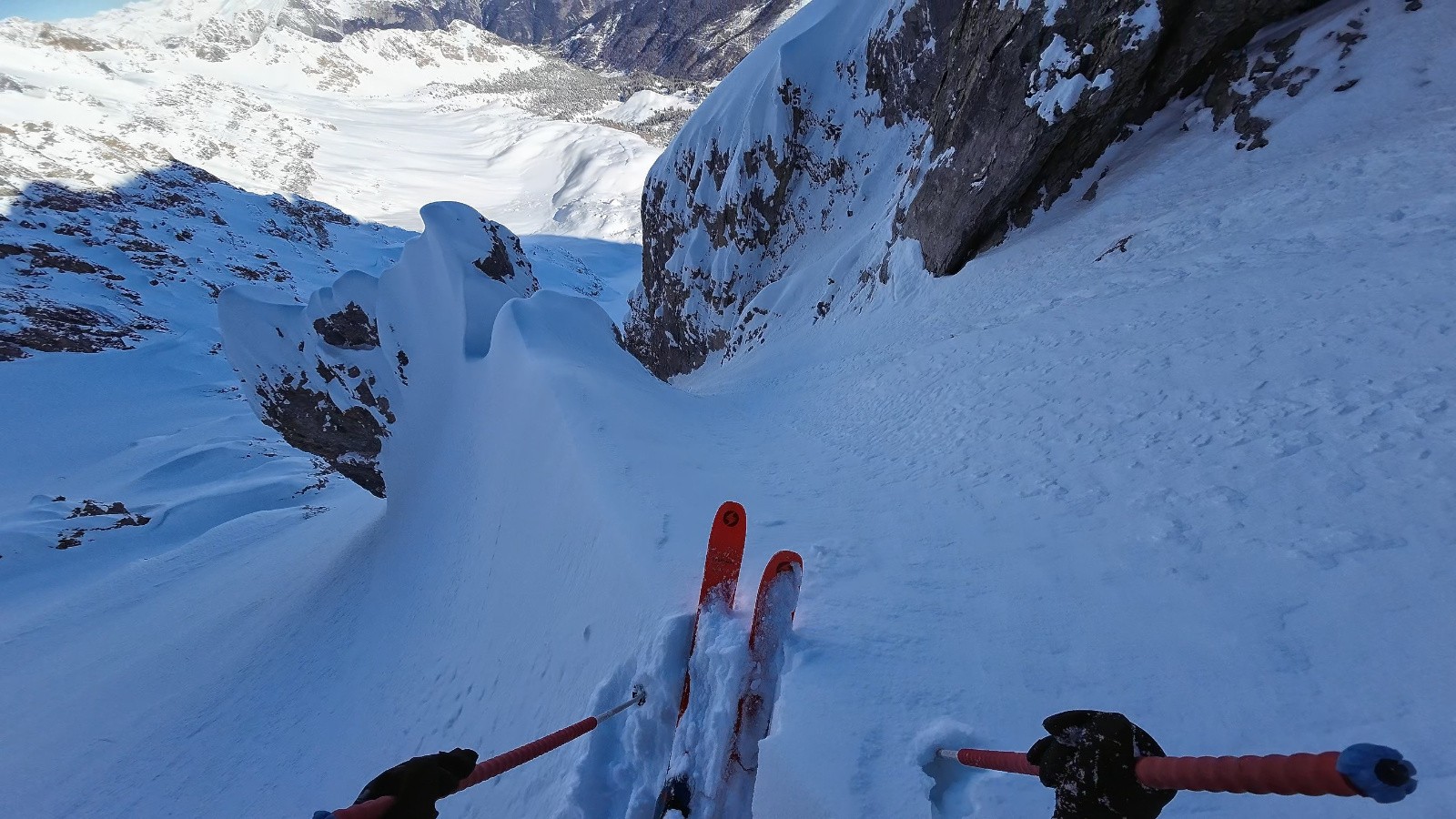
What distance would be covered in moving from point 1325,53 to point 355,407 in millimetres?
15985

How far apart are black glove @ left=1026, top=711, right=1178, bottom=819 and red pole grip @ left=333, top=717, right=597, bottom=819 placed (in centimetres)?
163

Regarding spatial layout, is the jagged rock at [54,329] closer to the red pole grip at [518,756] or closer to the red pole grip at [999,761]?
the red pole grip at [518,756]

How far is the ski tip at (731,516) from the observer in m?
3.30

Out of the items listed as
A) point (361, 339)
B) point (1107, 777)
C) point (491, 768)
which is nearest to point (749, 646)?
point (491, 768)

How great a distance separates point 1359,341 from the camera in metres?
3.65

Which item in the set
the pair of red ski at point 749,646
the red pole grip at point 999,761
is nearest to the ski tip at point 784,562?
the pair of red ski at point 749,646

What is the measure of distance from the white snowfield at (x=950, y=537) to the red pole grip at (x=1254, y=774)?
889 millimetres

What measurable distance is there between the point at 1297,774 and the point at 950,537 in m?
2.86

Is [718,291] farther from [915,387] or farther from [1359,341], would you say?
[1359,341]

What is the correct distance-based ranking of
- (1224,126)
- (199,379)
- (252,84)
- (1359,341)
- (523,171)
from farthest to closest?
(252,84) → (523,171) → (199,379) → (1224,126) → (1359,341)

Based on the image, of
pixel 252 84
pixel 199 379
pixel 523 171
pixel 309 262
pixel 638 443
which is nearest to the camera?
pixel 638 443

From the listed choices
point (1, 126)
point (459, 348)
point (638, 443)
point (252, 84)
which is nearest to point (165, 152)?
point (1, 126)

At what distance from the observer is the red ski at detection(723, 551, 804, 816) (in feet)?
8.54

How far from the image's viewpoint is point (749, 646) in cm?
296
